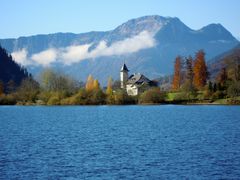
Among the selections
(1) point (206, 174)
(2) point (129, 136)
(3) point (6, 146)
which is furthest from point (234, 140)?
(3) point (6, 146)

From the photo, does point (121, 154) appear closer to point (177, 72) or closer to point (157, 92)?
point (157, 92)

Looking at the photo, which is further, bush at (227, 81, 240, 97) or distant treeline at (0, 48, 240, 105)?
distant treeline at (0, 48, 240, 105)

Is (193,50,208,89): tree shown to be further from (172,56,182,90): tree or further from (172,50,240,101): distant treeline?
(172,56,182,90): tree

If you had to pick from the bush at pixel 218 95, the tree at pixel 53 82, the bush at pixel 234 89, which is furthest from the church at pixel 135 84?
the bush at pixel 234 89

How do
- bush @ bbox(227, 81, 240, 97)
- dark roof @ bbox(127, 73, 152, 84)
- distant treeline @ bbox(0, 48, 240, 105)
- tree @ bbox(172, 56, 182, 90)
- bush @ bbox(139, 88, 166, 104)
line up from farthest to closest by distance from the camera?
dark roof @ bbox(127, 73, 152, 84) < tree @ bbox(172, 56, 182, 90) < bush @ bbox(139, 88, 166, 104) < distant treeline @ bbox(0, 48, 240, 105) < bush @ bbox(227, 81, 240, 97)

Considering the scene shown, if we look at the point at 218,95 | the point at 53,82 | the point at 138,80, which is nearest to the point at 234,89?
the point at 218,95

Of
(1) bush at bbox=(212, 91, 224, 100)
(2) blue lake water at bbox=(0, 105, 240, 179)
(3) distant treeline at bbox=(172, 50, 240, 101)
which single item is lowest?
(2) blue lake water at bbox=(0, 105, 240, 179)

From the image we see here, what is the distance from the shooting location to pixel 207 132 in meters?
57.3

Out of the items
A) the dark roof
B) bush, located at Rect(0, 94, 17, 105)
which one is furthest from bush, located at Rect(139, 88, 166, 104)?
bush, located at Rect(0, 94, 17, 105)

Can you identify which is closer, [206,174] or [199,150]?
[206,174]

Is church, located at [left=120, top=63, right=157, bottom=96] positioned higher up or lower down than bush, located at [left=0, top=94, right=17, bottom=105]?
higher up

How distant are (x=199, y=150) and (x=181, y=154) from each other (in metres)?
2.81

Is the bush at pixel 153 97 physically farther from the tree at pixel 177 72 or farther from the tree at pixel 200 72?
the tree at pixel 177 72

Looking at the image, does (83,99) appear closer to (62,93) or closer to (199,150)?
(62,93)
